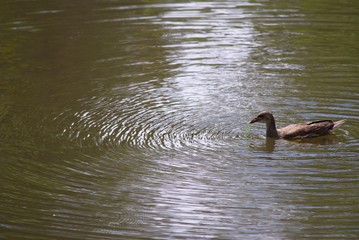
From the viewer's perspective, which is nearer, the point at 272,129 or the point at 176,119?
the point at 272,129

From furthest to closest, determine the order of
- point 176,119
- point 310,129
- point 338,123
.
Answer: point 176,119 → point 338,123 → point 310,129

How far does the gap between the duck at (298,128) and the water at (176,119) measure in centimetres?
14

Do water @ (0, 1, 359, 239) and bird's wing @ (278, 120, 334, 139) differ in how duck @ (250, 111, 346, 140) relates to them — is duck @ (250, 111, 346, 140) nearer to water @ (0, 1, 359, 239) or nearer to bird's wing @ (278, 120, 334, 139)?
bird's wing @ (278, 120, 334, 139)

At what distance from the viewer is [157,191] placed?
991cm

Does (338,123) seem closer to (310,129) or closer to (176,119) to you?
(310,129)

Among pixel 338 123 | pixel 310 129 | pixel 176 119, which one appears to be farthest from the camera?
pixel 176 119

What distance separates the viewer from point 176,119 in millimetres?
12648

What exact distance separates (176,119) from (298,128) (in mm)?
1906

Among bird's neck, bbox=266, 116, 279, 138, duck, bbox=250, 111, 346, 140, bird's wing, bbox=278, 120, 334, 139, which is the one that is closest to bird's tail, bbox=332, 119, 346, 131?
duck, bbox=250, 111, 346, 140

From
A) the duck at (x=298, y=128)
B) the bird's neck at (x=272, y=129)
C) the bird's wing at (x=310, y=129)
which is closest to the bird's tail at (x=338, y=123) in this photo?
the duck at (x=298, y=128)

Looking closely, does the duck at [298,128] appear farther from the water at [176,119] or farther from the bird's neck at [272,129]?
the water at [176,119]

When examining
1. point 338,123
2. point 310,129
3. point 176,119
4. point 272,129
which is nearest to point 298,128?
point 310,129

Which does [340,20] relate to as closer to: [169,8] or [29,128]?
[169,8]

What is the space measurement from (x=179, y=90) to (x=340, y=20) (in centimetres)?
593
